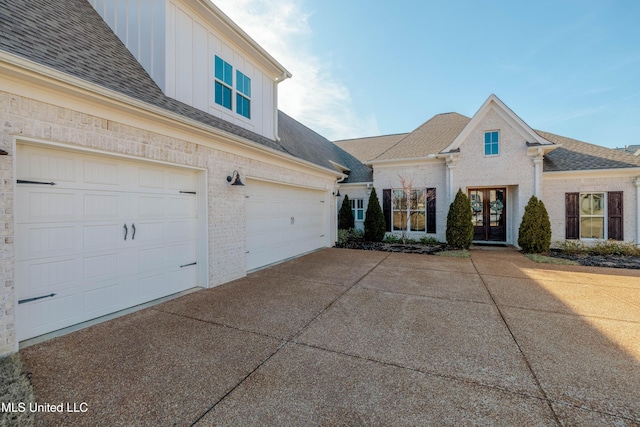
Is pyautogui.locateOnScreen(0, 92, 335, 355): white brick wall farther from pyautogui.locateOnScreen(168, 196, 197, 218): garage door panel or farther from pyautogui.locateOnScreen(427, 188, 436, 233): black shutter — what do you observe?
pyautogui.locateOnScreen(427, 188, 436, 233): black shutter

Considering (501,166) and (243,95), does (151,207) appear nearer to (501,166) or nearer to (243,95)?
(243,95)

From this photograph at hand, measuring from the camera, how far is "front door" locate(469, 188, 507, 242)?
12.0 m

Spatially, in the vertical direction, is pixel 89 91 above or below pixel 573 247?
above

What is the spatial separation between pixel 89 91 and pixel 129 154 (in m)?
0.96

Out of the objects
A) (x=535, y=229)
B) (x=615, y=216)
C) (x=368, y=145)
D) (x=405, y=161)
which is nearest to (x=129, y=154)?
(x=405, y=161)

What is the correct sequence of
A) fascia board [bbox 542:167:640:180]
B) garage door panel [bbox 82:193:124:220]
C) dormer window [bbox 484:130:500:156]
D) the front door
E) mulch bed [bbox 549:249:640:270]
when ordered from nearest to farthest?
garage door panel [bbox 82:193:124:220] < mulch bed [bbox 549:249:640:270] < fascia board [bbox 542:167:640:180] < dormer window [bbox 484:130:500:156] < the front door

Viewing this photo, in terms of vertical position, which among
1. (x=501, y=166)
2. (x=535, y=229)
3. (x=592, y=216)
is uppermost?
(x=501, y=166)

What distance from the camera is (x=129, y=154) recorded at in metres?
4.16

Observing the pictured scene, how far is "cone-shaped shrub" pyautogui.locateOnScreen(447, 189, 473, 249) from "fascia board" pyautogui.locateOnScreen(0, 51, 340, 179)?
9.04 m

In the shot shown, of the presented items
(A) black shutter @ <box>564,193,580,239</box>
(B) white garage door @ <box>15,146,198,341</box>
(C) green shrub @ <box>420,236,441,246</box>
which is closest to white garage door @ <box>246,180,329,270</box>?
(B) white garage door @ <box>15,146,198,341</box>

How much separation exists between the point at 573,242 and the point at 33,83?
597 inches

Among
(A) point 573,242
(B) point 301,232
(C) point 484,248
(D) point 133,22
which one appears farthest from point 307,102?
(A) point 573,242

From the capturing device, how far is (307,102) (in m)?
14.0

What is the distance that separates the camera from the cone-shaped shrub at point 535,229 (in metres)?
9.52
